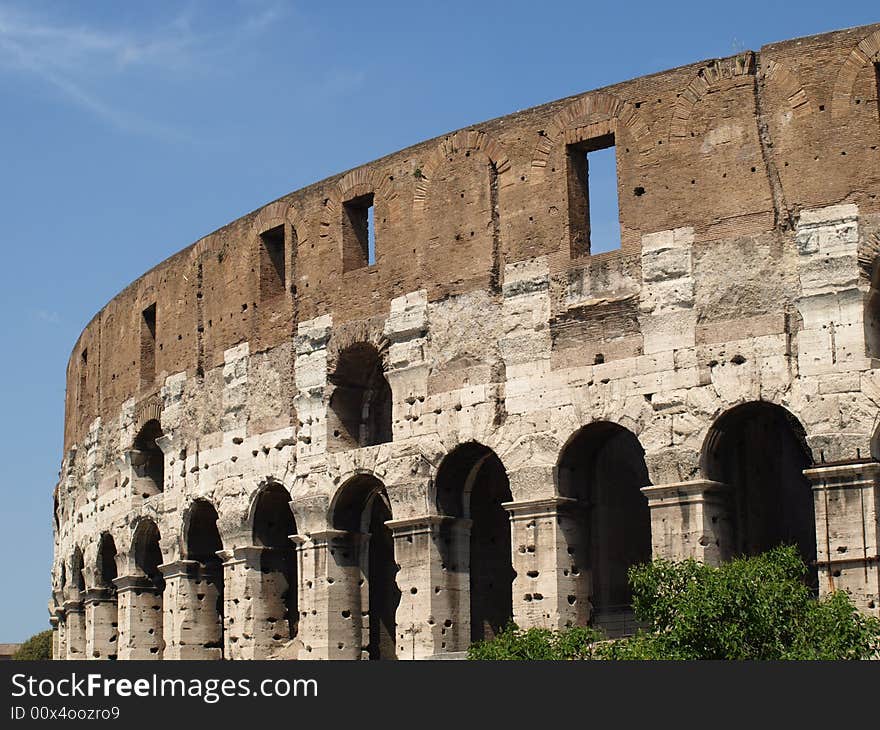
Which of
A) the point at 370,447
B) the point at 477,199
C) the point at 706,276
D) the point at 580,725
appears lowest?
the point at 580,725

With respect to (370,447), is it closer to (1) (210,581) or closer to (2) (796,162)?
(1) (210,581)

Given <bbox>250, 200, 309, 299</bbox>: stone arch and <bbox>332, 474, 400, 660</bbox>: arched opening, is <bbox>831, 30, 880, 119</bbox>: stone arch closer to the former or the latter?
<bbox>332, 474, 400, 660</bbox>: arched opening

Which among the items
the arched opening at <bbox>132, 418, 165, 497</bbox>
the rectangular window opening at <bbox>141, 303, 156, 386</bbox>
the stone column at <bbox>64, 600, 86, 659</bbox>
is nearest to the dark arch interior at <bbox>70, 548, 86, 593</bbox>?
the stone column at <bbox>64, 600, 86, 659</bbox>

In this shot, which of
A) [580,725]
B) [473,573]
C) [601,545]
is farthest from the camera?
[473,573]

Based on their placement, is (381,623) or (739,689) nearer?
(739,689)

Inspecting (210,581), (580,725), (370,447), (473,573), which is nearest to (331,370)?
(370,447)

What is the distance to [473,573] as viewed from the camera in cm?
2062

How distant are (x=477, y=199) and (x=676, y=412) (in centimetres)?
362

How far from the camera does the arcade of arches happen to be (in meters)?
18.0

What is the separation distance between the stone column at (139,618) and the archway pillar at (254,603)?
3048 mm

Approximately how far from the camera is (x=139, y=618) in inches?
1003

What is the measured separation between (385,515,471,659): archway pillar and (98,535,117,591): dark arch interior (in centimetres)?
855

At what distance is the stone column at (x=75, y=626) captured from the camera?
92.4 ft

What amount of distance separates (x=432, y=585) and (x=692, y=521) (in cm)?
346
